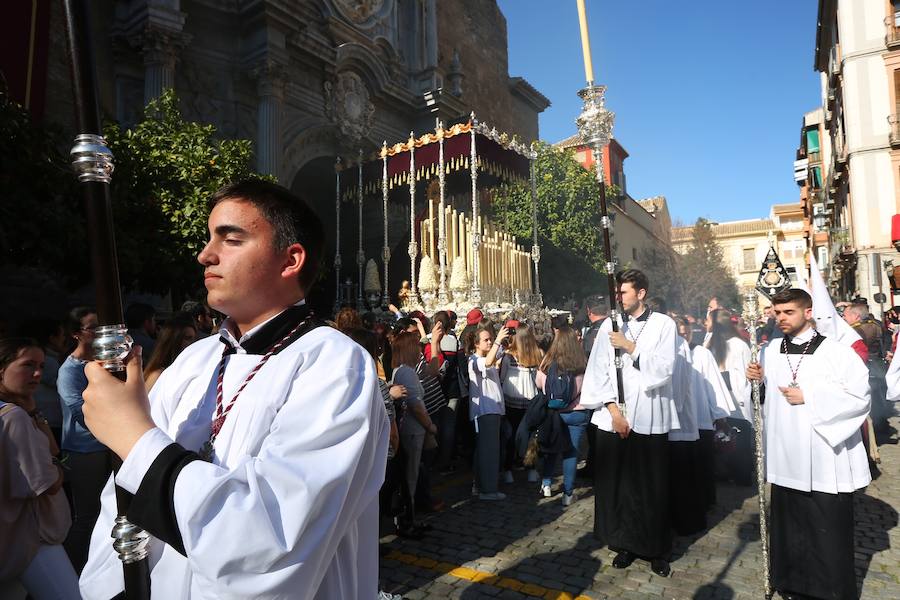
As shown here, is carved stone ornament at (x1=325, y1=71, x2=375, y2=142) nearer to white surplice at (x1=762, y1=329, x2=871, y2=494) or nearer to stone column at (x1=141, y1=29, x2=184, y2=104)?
stone column at (x1=141, y1=29, x2=184, y2=104)

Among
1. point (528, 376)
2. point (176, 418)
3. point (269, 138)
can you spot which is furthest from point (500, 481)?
point (269, 138)

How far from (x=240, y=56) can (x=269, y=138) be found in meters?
2.23

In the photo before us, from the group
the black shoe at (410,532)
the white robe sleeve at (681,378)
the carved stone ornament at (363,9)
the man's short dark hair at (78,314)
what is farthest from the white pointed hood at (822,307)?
the carved stone ornament at (363,9)

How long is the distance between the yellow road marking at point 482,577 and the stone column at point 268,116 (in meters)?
11.3

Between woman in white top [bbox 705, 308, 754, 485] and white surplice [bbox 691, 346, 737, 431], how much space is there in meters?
0.28

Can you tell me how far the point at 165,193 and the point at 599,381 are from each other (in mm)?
6671

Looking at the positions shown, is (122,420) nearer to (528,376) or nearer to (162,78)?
(528,376)

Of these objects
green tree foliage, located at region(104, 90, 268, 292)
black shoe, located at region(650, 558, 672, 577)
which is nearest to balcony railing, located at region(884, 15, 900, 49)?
green tree foliage, located at region(104, 90, 268, 292)

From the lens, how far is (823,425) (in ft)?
11.6

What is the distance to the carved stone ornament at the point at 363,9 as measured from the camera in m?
17.1

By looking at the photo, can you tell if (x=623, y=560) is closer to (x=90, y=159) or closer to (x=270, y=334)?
(x=270, y=334)

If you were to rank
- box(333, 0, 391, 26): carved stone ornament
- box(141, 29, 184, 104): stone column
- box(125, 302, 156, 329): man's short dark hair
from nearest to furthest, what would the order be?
box(125, 302, 156, 329): man's short dark hair, box(141, 29, 184, 104): stone column, box(333, 0, 391, 26): carved stone ornament

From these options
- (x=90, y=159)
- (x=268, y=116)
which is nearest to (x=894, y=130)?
(x=268, y=116)

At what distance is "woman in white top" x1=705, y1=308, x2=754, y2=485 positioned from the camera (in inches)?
241
